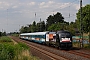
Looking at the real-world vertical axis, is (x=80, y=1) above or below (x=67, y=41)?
above

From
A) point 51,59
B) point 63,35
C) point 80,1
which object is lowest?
point 51,59

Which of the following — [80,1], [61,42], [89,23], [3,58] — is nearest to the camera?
[3,58]

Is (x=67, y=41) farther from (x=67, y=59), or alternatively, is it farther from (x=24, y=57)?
(x=24, y=57)

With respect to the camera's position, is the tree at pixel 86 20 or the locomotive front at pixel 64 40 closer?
the locomotive front at pixel 64 40

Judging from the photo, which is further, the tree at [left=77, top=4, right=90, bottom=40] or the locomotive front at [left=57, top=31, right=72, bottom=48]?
the tree at [left=77, top=4, right=90, bottom=40]

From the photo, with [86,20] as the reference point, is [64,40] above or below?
below

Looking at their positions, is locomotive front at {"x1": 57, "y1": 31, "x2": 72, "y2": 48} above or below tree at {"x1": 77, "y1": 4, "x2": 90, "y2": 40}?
below

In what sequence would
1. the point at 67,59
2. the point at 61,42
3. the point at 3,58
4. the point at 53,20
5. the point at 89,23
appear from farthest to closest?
the point at 53,20 → the point at 89,23 → the point at 61,42 → the point at 67,59 → the point at 3,58

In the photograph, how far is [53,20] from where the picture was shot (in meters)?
136

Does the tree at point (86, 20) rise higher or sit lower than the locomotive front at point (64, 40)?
higher

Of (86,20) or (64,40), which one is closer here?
(64,40)

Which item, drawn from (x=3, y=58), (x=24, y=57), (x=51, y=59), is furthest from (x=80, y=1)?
(x=3, y=58)

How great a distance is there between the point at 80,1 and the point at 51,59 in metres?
17.5

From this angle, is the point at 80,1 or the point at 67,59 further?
the point at 80,1
